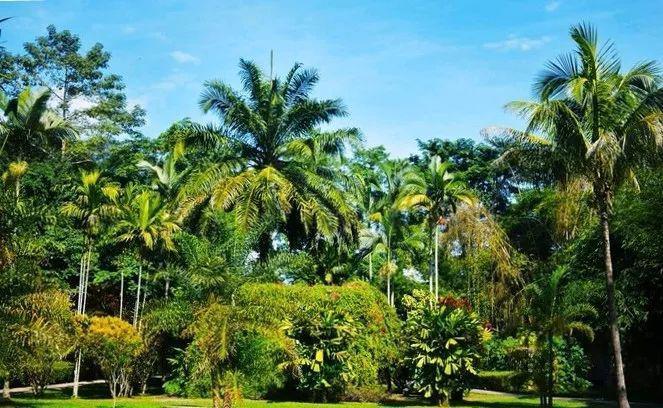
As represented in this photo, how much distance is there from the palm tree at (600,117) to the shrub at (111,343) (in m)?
13.2

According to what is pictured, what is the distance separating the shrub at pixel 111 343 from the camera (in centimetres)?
1966

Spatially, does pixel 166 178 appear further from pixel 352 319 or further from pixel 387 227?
pixel 352 319

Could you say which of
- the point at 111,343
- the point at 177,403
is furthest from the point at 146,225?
the point at 177,403

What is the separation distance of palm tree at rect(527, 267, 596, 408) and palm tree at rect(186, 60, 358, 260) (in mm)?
7761

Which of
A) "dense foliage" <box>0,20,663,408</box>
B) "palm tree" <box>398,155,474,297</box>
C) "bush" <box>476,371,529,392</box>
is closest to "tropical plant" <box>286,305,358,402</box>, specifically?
"dense foliage" <box>0,20,663,408</box>

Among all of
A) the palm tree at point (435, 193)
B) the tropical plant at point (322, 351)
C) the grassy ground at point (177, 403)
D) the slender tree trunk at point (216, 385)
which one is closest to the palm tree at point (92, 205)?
the grassy ground at point (177, 403)

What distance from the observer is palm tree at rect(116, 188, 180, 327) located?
26.7 meters

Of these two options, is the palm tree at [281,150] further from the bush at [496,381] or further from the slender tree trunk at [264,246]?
the bush at [496,381]

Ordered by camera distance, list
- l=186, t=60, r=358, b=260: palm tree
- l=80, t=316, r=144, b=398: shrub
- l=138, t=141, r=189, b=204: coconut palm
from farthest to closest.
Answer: l=138, t=141, r=189, b=204: coconut palm → l=186, t=60, r=358, b=260: palm tree → l=80, t=316, r=144, b=398: shrub

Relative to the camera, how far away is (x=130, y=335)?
2039 cm

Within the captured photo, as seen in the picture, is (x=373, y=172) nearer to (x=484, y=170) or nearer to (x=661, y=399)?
(x=484, y=170)

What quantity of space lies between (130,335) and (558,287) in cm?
1320

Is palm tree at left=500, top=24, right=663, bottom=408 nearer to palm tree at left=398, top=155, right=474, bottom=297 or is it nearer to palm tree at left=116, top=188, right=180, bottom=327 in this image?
palm tree at left=398, top=155, right=474, bottom=297

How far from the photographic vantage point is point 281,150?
24422mm
